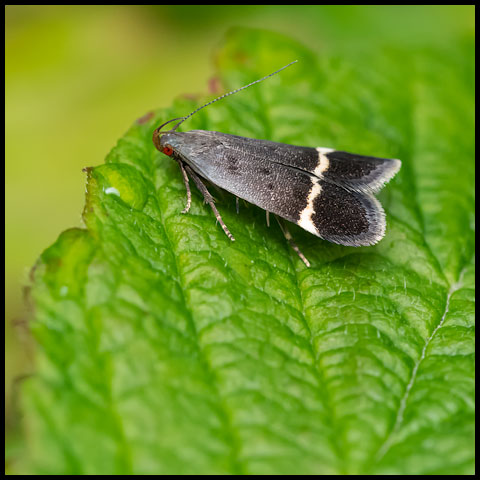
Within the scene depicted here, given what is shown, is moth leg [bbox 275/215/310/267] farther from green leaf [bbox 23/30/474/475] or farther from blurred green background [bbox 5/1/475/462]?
blurred green background [bbox 5/1/475/462]

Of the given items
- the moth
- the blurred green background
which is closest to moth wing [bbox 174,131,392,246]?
the moth

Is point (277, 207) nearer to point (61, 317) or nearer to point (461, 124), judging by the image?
point (61, 317)

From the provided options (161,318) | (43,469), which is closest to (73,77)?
(161,318)

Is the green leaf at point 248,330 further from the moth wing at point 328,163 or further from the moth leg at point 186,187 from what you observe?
the moth wing at point 328,163

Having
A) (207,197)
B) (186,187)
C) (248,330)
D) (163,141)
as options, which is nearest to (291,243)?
(207,197)

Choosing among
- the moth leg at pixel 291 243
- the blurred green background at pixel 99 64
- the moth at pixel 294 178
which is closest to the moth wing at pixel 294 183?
the moth at pixel 294 178

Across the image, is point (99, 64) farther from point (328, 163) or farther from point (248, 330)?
point (248, 330)
